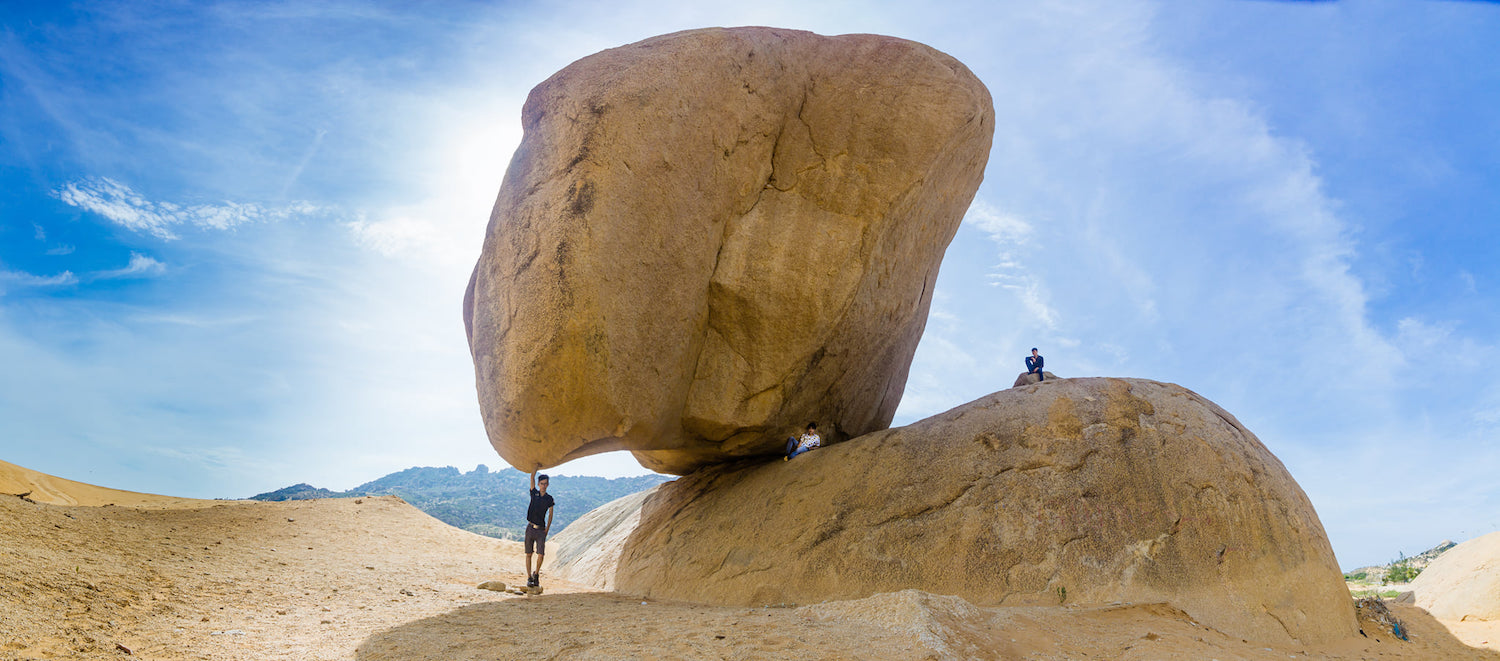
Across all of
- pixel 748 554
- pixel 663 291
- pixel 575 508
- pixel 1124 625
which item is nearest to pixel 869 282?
pixel 663 291

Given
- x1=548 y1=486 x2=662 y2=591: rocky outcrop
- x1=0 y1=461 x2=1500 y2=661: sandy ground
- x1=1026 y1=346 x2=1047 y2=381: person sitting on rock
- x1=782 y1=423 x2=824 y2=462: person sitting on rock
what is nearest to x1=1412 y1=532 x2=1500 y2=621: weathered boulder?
x1=0 y1=461 x2=1500 y2=661: sandy ground

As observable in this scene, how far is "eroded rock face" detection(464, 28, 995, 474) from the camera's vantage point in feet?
27.5

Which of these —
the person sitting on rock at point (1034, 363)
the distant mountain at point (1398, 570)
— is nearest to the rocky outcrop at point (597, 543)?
the person sitting on rock at point (1034, 363)

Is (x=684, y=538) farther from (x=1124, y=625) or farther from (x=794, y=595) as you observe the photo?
(x=1124, y=625)

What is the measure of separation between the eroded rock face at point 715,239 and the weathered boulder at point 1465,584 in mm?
8921

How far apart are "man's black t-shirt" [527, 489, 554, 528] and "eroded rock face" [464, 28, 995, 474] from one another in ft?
2.08

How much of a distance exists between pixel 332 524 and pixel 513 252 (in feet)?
31.2

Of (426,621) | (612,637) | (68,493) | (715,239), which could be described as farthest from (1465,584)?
(68,493)

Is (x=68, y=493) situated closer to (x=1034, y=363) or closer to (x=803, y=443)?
(x=803, y=443)

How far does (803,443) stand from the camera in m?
10.8

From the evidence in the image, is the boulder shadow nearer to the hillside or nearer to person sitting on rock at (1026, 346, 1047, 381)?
person sitting on rock at (1026, 346, 1047, 381)

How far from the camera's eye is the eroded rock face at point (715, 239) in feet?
27.5

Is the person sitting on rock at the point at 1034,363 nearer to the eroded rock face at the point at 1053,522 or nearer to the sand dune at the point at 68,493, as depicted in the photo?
the eroded rock face at the point at 1053,522

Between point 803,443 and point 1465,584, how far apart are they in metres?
10.3
